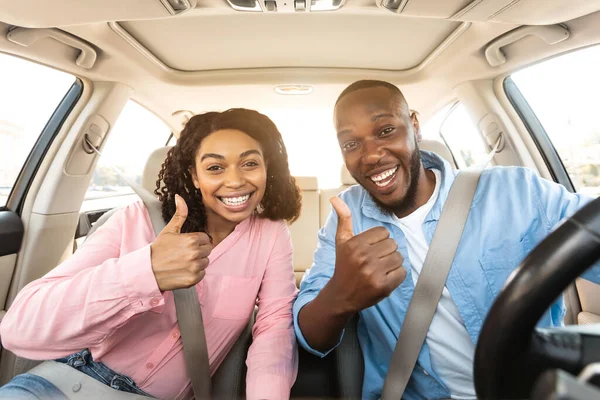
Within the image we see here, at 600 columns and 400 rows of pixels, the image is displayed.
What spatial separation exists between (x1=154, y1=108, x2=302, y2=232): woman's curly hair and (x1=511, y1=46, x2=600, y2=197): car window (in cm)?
139

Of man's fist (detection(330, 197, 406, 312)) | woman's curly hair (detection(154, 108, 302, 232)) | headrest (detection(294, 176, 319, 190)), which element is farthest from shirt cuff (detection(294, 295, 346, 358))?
headrest (detection(294, 176, 319, 190))

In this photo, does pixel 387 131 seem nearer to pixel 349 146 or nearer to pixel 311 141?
pixel 349 146

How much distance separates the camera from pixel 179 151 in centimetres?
155

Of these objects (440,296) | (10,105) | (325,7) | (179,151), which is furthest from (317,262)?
(10,105)

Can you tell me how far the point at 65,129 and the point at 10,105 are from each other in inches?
13.2

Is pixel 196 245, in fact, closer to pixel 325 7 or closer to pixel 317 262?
pixel 317 262

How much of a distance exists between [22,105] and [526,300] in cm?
246

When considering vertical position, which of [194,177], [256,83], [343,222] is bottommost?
[343,222]

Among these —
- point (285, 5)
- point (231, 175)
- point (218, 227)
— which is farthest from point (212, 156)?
point (285, 5)

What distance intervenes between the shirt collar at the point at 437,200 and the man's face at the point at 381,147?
4 cm

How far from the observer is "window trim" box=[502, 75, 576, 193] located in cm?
223

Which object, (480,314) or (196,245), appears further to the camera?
(480,314)

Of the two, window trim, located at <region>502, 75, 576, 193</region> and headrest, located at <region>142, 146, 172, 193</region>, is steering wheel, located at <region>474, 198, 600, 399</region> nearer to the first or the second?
headrest, located at <region>142, 146, 172, 193</region>

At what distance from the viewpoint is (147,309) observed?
40.7 inches
